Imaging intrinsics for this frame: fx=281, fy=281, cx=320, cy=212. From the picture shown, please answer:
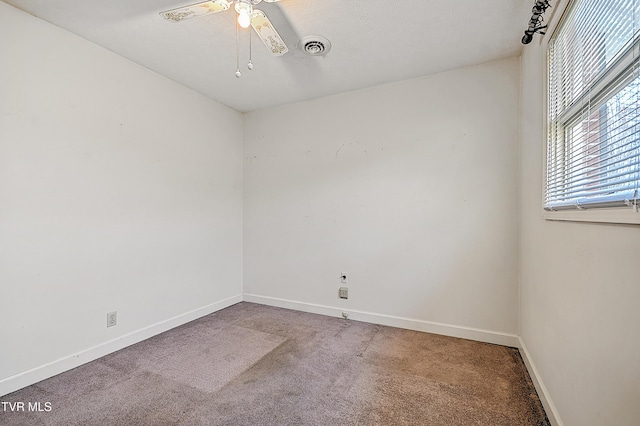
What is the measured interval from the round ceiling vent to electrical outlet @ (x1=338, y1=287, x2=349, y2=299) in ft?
7.53

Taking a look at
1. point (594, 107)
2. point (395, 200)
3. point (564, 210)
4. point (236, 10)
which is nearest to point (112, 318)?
point (236, 10)

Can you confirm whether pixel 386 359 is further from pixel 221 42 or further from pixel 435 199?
pixel 221 42

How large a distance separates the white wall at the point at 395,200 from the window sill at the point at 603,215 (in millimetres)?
1131

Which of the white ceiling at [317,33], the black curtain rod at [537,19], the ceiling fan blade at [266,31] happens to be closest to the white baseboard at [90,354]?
the white ceiling at [317,33]

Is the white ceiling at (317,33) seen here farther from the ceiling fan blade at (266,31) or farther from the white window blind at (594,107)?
the white window blind at (594,107)

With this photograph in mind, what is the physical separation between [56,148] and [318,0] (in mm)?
2081

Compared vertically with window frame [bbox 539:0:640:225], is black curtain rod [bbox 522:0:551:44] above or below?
above

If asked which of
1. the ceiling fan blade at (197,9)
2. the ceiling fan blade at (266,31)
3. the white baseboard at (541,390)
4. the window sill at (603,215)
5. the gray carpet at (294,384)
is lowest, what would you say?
the gray carpet at (294,384)

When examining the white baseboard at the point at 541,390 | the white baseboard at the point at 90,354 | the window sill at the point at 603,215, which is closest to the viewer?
the window sill at the point at 603,215

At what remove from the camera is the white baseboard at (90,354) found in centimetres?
180

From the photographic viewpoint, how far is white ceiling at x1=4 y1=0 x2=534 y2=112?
1.81 meters

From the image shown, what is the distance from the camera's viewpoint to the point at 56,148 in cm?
201

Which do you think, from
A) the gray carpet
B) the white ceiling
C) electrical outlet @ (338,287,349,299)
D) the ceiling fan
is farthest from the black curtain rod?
electrical outlet @ (338,287,349,299)

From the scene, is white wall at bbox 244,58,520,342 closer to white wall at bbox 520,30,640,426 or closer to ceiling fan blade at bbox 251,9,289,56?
white wall at bbox 520,30,640,426
